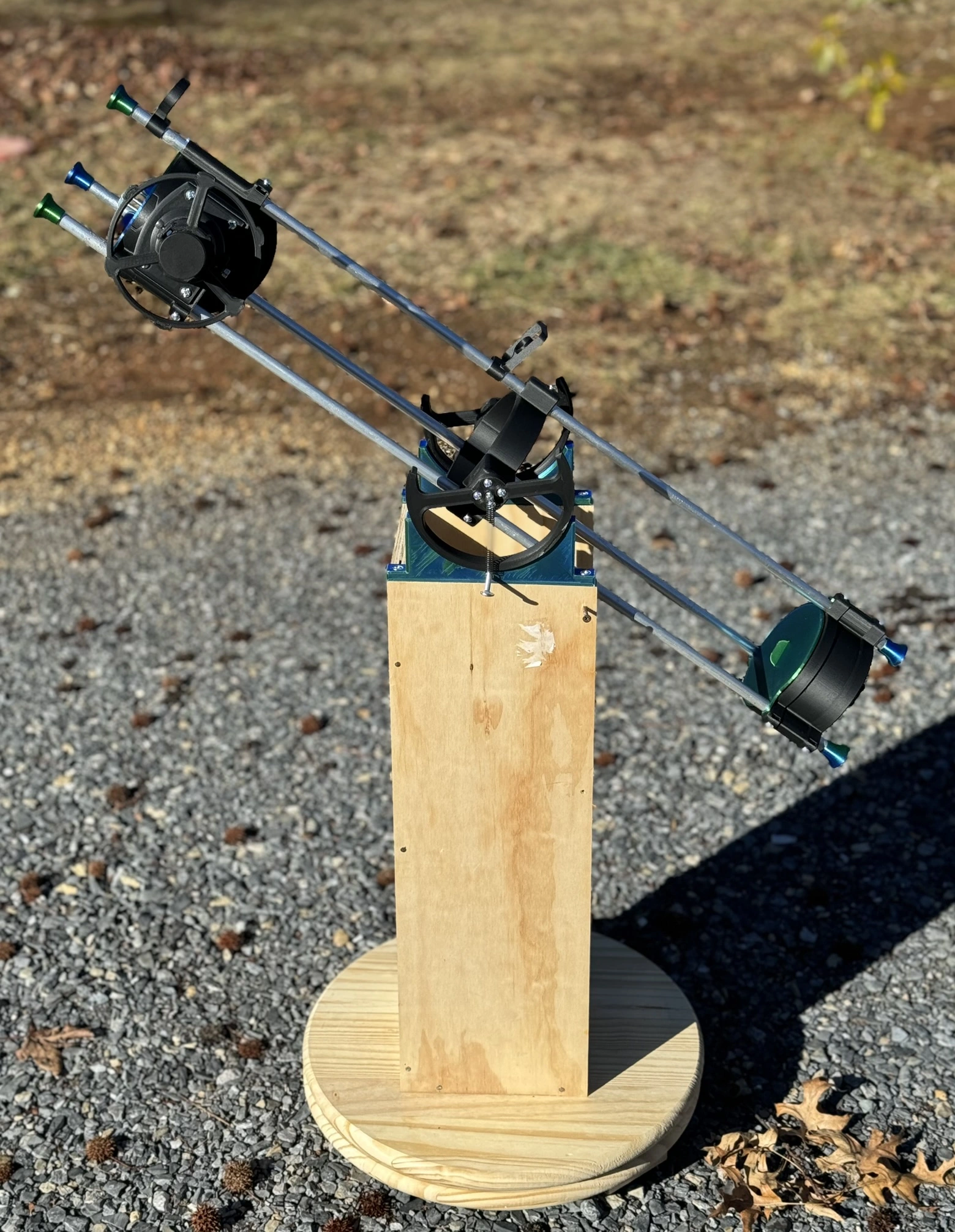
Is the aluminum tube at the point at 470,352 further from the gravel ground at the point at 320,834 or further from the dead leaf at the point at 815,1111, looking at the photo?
the gravel ground at the point at 320,834

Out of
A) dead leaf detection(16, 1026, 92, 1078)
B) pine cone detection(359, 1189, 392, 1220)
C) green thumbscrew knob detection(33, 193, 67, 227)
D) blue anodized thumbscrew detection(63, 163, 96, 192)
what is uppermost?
blue anodized thumbscrew detection(63, 163, 96, 192)

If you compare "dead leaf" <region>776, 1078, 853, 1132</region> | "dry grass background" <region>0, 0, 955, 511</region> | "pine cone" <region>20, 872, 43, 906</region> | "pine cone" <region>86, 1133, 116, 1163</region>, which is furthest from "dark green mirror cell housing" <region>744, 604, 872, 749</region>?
"dry grass background" <region>0, 0, 955, 511</region>

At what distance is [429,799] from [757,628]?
3.20 metres

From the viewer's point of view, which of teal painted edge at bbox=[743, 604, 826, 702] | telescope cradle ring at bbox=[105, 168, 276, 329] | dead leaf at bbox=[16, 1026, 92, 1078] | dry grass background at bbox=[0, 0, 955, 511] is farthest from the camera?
dry grass background at bbox=[0, 0, 955, 511]

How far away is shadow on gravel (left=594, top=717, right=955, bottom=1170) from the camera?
4281mm

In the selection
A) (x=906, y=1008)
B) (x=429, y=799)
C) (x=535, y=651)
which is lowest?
(x=906, y=1008)

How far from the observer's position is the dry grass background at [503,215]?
8266 millimetres

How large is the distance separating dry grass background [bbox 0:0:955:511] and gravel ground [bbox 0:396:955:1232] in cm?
87

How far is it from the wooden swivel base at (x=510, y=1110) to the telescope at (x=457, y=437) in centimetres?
104

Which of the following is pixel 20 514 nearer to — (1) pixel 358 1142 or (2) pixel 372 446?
(2) pixel 372 446

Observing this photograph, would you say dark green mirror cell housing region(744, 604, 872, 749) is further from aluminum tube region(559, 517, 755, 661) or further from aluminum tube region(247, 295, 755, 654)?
aluminum tube region(247, 295, 755, 654)

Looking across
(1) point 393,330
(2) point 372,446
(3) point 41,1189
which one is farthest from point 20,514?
(3) point 41,1189

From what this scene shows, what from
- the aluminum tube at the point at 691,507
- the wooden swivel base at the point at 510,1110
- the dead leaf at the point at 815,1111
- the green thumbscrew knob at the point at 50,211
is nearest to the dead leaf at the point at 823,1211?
the dead leaf at the point at 815,1111

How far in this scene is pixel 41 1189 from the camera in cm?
387
